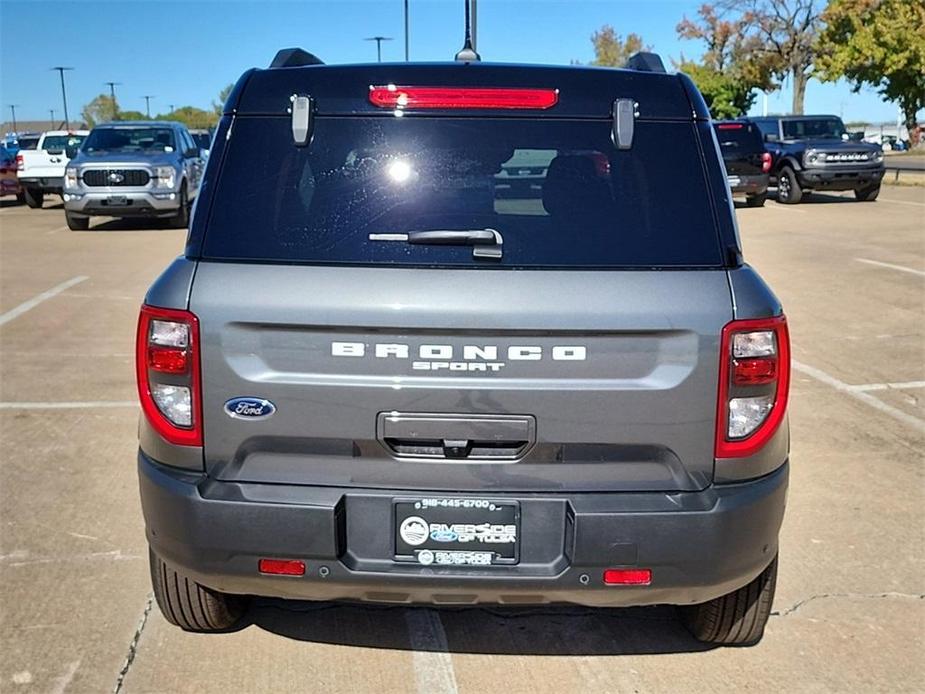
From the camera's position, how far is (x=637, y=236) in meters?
2.90

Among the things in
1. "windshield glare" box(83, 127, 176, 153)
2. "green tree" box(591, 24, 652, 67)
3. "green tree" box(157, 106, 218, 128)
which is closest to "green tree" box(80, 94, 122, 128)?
"green tree" box(157, 106, 218, 128)

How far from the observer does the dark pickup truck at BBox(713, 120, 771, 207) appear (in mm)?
20922

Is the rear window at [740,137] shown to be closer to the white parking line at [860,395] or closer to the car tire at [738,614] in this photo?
the white parking line at [860,395]

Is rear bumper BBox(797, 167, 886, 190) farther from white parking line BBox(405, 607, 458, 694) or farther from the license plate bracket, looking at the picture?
the license plate bracket

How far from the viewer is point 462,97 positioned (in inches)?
119

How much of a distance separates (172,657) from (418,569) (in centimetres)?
113

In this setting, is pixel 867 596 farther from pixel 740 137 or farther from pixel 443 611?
pixel 740 137

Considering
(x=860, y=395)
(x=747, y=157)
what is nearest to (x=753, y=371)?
(x=860, y=395)

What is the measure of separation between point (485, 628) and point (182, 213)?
50.2 ft

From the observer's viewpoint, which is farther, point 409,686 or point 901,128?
point 901,128

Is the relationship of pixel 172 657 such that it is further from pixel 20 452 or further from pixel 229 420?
pixel 20 452

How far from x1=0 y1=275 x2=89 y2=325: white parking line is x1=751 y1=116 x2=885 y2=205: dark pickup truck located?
15187 millimetres

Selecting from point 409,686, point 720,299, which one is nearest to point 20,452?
point 409,686

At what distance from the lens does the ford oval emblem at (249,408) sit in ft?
9.29
